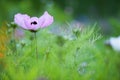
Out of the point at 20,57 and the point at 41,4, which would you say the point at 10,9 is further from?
the point at 20,57

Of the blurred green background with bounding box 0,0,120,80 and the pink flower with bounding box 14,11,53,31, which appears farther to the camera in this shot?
the pink flower with bounding box 14,11,53,31

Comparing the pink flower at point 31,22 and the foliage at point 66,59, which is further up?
the pink flower at point 31,22

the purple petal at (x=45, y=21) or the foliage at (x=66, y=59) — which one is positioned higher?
the purple petal at (x=45, y=21)

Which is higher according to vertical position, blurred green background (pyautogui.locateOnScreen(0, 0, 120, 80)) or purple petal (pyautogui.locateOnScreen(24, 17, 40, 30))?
purple petal (pyautogui.locateOnScreen(24, 17, 40, 30))

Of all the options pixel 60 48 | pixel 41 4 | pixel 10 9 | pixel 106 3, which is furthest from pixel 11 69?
pixel 106 3

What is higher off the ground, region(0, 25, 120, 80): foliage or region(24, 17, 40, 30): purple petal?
region(24, 17, 40, 30): purple petal

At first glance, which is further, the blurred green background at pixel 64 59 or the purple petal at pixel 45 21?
the purple petal at pixel 45 21

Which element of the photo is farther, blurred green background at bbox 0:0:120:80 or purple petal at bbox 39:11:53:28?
purple petal at bbox 39:11:53:28

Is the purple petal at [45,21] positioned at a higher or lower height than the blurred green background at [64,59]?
higher

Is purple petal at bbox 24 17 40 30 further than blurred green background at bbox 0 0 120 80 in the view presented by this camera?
Yes

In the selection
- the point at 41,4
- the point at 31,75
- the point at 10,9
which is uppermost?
the point at 41,4

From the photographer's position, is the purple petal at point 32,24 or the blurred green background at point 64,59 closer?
the blurred green background at point 64,59
